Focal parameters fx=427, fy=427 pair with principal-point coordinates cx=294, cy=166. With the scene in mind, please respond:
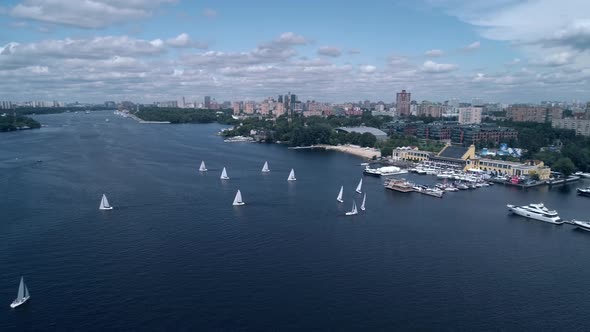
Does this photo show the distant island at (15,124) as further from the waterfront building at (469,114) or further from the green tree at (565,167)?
the green tree at (565,167)

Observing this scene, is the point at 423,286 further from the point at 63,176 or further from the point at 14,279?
the point at 63,176

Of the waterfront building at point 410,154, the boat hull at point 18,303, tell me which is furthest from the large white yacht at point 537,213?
the boat hull at point 18,303

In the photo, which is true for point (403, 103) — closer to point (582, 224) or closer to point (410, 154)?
point (410, 154)

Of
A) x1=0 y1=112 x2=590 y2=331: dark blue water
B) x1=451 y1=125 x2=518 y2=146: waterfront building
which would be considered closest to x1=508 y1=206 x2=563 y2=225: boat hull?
x1=0 y1=112 x2=590 y2=331: dark blue water

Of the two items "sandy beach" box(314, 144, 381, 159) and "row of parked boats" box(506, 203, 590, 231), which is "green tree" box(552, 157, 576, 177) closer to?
"row of parked boats" box(506, 203, 590, 231)

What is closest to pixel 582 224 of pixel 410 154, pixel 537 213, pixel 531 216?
pixel 537 213

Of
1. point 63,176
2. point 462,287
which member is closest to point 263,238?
point 462,287

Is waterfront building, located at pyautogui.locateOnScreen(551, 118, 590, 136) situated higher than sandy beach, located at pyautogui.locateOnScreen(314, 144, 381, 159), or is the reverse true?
waterfront building, located at pyautogui.locateOnScreen(551, 118, 590, 136)

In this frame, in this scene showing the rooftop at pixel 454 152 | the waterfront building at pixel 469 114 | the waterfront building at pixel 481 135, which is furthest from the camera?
the waterfront building at pixel 469 114
